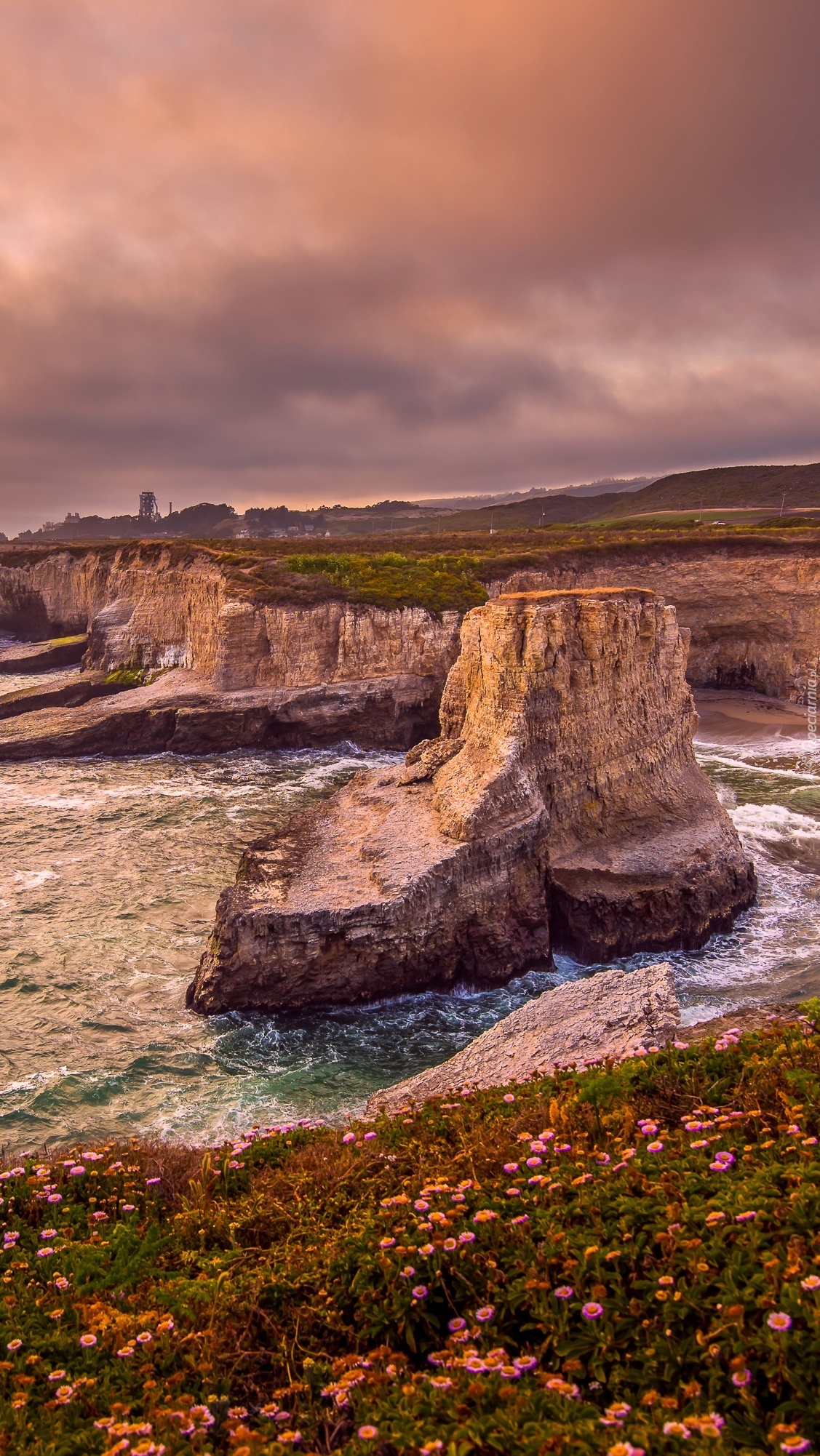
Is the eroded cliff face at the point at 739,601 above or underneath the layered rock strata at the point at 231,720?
above

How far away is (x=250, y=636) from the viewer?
43.4m

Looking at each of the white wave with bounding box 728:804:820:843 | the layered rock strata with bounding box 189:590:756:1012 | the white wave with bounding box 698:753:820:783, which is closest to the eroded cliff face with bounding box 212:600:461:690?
the white wave with bounding box 698:753:820:783

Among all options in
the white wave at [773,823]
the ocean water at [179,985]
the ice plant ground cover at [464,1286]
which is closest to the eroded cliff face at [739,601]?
the ocean water at [179,985]

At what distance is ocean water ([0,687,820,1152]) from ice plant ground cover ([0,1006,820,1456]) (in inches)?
294

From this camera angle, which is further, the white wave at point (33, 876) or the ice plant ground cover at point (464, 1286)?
the white wave at point (33, 876)

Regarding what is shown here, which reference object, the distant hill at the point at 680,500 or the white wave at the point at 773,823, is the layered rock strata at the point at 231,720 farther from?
the distant hill at the point at 680,500

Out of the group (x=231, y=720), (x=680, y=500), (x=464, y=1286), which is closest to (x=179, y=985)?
(x=464, y=1286)

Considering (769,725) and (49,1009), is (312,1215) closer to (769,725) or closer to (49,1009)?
(49,1009)

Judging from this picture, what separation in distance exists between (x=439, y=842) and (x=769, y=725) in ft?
94.2

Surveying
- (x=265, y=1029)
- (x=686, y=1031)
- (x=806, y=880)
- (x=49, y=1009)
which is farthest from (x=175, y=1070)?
(x=806, y=880)

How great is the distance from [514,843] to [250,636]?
1083 inches

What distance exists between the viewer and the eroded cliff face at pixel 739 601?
4616 cm

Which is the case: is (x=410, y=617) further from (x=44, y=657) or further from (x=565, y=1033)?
(x=565, y=1033)

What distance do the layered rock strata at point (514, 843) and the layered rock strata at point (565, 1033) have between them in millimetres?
4830
